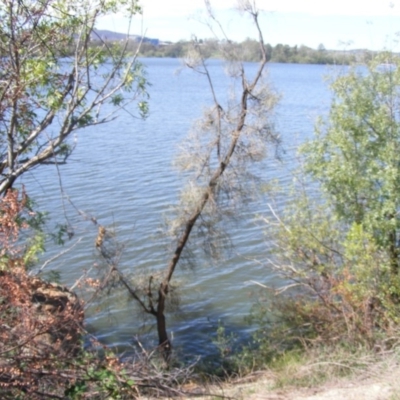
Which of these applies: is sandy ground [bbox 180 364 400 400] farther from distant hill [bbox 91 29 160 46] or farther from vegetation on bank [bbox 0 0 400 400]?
distant hill [bbox 91 29 160 46]

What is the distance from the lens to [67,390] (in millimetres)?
6988

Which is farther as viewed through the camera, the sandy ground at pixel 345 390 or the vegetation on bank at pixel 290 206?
the vegetation on bank at pixel 290 206

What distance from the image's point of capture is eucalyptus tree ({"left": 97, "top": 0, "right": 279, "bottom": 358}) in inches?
608

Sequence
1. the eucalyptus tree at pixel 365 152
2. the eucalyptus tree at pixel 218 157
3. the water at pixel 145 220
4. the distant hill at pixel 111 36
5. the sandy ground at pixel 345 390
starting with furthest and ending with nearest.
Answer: the water at pixel 145 220 < the eucalyptus tree at pixel 218 157 < the eucalyptus tree at pixel 365 152 < the distant hill at pixel 111 36 < the sandy ground at pixel 345 390

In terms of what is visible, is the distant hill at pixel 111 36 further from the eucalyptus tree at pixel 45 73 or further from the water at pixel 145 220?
the water at pixel 145 220

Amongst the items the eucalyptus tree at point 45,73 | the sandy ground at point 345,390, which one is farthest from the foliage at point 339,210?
the eucalyptus tree at point 45,73

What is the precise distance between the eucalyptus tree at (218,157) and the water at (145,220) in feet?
2.03

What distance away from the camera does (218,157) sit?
51.7ft

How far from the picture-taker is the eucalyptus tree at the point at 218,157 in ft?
50.7

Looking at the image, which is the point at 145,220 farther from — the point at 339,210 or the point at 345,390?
the point at 345,390

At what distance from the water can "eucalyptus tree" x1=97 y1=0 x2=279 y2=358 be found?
0.62 metres

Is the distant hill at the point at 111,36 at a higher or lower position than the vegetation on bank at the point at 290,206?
higher

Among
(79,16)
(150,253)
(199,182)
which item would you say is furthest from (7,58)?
(150,253)

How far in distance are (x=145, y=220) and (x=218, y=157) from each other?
5.79 m
